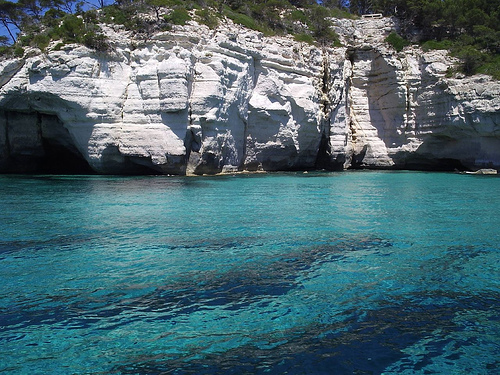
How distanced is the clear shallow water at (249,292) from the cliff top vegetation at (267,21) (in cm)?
1490

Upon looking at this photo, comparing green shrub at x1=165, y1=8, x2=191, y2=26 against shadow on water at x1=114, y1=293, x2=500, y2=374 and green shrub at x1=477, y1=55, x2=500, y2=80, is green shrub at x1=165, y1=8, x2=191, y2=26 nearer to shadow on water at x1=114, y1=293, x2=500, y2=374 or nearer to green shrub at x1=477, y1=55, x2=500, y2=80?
green shrub at x1=477, y1=55, x2=500, y2=80

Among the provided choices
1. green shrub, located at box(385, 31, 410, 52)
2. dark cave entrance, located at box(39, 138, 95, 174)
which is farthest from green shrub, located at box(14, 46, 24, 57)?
green shrub, located at box(385, 31, 410, 52)

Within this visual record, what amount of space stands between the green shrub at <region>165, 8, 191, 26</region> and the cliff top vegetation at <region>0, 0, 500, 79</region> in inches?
2.1

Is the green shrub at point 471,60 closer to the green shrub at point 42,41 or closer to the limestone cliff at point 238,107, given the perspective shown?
the limestone cliff at point 238,107

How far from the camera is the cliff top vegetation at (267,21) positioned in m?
22.3

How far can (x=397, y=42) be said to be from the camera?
1158 inches

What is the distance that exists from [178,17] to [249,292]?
68.6 ft

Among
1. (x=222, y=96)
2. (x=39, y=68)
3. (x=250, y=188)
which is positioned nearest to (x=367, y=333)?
(x=250, y=188)

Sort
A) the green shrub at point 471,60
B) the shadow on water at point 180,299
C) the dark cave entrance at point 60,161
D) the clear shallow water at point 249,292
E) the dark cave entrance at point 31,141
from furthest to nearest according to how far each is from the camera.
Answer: the green shrub at point 471,60
the dark cave entrance at point 60,161
the dark cave entrance at point 31,141
the shadow on water at point 180,299
the clear shallow water at point 249,292

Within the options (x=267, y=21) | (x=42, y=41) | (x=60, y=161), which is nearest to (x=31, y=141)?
(x=60, y=161)

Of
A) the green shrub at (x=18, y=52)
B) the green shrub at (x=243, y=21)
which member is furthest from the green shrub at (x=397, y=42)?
the green shrub at (x=18, y=52)

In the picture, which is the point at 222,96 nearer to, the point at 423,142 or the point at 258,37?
the point at 258,37

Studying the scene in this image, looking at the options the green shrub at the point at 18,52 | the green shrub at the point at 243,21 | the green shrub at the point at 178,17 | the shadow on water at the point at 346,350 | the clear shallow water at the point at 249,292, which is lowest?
the shadow on water at the point at 346,350

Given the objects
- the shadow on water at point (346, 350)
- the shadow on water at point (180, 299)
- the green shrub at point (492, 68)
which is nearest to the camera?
the shadow on water at point (346, 350)
